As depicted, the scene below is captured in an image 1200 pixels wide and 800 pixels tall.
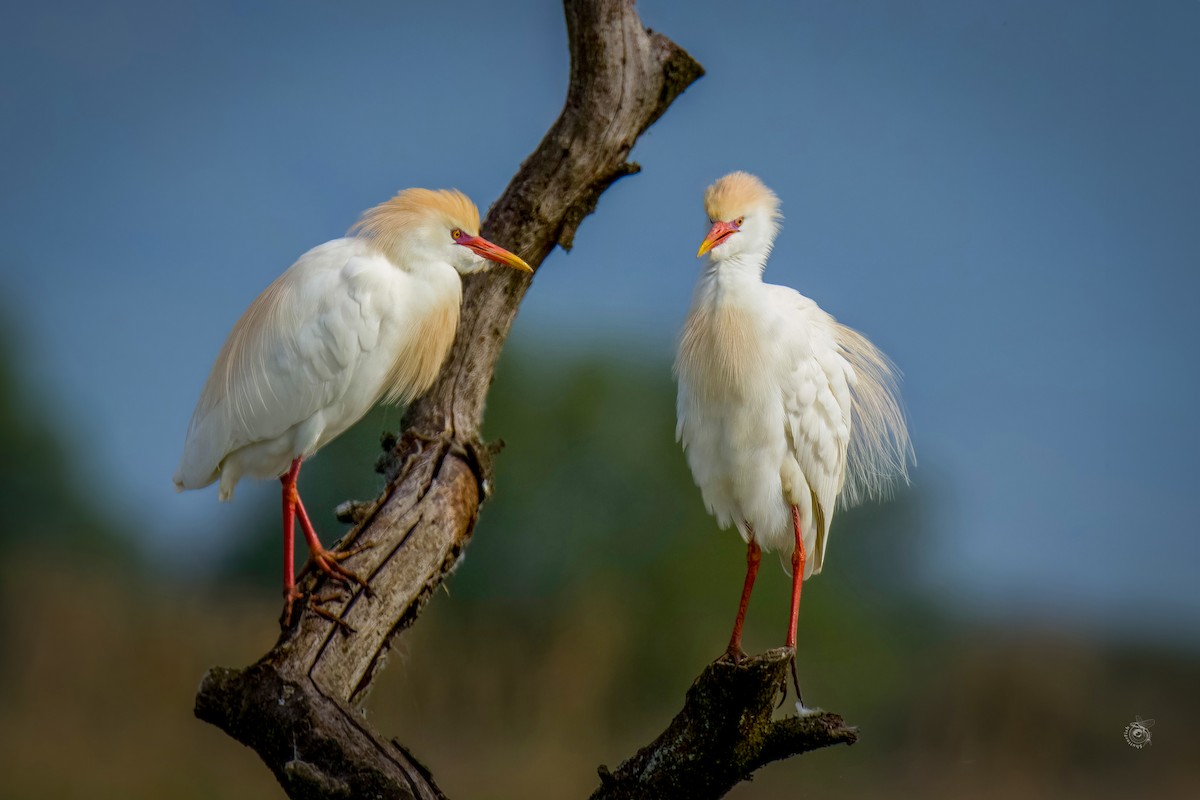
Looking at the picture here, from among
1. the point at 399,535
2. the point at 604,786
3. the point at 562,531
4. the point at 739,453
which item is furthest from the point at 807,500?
the point at 562,531

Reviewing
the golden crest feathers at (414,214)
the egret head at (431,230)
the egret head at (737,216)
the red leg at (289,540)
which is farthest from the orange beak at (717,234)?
the red leg at (289,540)

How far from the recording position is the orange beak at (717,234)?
90.2 inches

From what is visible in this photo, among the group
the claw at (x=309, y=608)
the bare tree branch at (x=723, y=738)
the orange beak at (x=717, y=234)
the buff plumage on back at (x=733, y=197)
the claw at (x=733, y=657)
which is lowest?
the bare tree branch at (x=723, y=738)

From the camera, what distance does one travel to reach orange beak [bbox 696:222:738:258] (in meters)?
2.29

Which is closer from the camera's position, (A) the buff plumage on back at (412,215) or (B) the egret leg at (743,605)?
(B) the egret leg at (743,605)

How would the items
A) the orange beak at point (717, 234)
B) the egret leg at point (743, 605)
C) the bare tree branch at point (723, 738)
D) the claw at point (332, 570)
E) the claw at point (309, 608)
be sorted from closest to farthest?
the bare tree branch at point (723, 738) → the egret leg at point (743, 605) → the orange beak at point (717, 234) → the claw at point (309, 608) → the claw at point (332, 570)

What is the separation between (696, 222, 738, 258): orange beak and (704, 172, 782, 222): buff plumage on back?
0.04 ft

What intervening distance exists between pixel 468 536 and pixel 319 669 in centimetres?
64

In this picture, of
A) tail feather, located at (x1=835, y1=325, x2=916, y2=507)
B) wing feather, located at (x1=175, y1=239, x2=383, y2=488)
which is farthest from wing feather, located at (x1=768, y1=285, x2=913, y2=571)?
wing feather, located at (x1=175, y1=239, x2=383, y2=488)

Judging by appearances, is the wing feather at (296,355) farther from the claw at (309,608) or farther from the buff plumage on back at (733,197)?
the buff plumage on back at (733,197)

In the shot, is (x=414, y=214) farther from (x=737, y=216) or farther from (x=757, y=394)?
(x=757, y=394)

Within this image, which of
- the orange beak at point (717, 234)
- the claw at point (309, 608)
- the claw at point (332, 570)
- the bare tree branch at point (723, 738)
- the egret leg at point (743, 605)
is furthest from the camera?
the claw at point (332, 570)

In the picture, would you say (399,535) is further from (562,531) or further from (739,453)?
(562,531)

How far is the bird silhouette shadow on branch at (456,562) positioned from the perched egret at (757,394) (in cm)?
31
